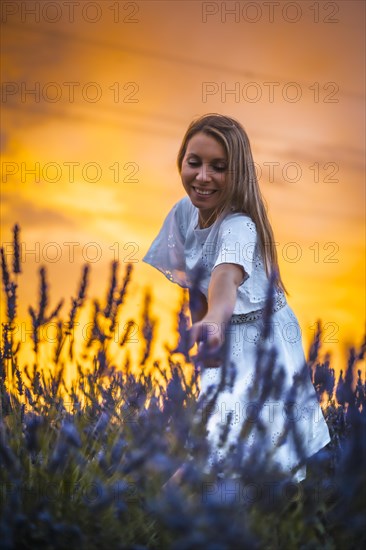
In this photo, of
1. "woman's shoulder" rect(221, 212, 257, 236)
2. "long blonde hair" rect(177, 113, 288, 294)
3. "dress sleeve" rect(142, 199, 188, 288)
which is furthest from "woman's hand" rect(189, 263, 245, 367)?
"dress sleeve" rect(142, 199, 188, 288)

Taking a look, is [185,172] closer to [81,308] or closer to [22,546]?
[81,308]

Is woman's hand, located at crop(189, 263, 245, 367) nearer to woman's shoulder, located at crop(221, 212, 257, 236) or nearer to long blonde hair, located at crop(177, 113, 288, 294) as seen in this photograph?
woman's shoulder, located at crop(221, 212, 257, 236)

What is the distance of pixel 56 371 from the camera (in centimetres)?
211

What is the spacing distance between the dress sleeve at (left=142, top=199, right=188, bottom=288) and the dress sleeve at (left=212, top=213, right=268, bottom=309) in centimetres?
51

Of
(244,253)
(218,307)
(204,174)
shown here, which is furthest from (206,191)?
(218,307)

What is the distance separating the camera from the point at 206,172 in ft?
7.14

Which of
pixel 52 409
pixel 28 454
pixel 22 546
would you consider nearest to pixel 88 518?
pixel 22 546

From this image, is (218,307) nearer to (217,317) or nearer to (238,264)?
(217,317)

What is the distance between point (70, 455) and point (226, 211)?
0.93 meters

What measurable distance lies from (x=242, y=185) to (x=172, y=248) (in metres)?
0.55

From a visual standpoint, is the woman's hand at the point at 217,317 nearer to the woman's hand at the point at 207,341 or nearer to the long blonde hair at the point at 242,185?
the woman's hand at the point at 207,341

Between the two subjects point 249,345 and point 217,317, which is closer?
point 217,317

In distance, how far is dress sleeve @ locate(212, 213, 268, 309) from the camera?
1.88m

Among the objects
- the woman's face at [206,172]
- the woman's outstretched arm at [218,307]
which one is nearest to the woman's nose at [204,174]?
the woman's face at [206,172]
